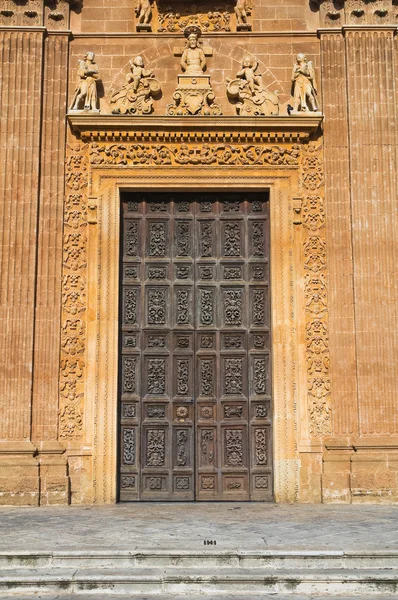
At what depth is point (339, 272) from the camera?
40.3ft

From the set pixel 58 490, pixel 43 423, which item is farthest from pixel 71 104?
pixel 58 490

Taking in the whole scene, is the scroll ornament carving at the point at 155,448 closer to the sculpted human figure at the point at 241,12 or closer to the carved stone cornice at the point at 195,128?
the carved stone cornice at the point at 195,128

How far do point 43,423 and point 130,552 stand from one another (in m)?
4.39

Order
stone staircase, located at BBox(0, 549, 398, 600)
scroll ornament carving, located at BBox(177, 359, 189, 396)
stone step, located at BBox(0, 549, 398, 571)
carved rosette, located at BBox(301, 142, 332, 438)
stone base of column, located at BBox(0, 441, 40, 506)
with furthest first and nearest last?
1. scroll ornament carving, located at BBox(177, 359, 189, 396)
2. carved rosette, located at BBox(301, 142, 332, 438)
3. stone base of column, located at BBox(0, 441, 40, 506)
4. stone step, located at BBox(0, 549, 398, 571)
5. stone staircase, located at BBox(0, 549, 398, 600)

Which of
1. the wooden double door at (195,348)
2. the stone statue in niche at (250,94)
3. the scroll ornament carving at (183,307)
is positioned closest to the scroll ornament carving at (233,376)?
the wooden double door at (195,348)

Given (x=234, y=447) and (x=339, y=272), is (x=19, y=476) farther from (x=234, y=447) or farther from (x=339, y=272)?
(x=339, y=272)

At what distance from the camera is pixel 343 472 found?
11.7 m

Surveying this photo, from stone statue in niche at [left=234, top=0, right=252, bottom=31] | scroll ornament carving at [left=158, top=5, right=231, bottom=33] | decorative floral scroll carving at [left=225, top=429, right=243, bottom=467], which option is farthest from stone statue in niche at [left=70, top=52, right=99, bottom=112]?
decorative floral scroll carving at [left=225, top=429, right=243, bottom=467]

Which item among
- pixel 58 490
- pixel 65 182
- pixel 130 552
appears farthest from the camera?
pixel 65 182

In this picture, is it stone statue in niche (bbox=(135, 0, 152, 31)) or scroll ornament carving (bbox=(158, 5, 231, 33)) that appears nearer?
stone statue in niche (bbox=(135, 0, 152, 31))

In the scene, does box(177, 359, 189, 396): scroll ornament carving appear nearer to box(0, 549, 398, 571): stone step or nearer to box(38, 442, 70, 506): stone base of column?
box(38, 442, 70, 506): stone base of column

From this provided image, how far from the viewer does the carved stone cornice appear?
40.8ft

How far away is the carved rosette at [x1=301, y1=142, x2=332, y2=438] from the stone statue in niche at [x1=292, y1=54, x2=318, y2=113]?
0.60 m

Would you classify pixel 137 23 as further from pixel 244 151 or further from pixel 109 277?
pixel 109 277
